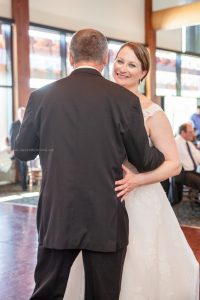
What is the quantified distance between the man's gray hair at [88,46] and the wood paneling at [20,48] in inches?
270

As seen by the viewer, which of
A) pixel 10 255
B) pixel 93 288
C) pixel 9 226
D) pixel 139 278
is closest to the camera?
pixel 93 288

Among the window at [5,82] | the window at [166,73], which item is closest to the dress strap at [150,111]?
the window at [5,82]

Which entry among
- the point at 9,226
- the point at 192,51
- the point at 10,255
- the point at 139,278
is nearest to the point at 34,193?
the point at 9,226

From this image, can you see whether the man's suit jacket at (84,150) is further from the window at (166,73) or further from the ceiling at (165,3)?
the window at (166,73)

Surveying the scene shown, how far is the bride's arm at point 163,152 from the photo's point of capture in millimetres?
1629

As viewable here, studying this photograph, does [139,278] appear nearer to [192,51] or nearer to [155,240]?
[155,240]

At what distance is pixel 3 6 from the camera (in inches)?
314

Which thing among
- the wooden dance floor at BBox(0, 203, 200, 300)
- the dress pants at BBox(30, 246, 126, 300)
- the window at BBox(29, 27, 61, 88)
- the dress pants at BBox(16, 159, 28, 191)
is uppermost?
the window at BBox(29, 27, 61, 88)

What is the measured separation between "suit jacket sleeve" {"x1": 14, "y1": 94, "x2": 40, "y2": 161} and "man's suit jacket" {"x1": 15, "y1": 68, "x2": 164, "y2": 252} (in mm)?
17

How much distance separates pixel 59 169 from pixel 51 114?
0.61 feet

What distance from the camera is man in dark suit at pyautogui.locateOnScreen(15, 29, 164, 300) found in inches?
56.7

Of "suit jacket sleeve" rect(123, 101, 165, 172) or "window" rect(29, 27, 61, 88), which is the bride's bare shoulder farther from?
"window" rect(29, 27, 61, 88)

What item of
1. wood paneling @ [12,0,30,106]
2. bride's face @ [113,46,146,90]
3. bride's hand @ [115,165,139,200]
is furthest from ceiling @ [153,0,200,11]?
bride's hand @ [115,165,139,200]

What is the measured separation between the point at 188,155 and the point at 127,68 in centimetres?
363
